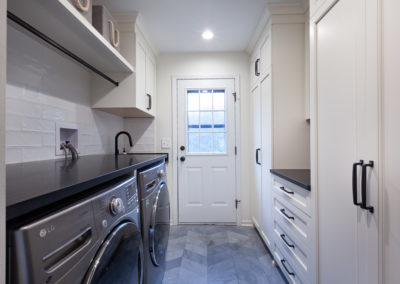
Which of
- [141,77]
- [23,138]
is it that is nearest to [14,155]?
[23,138]

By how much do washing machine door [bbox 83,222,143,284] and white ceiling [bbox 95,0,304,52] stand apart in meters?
1.81

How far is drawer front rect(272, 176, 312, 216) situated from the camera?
1161mm

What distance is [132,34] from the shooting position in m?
1.81

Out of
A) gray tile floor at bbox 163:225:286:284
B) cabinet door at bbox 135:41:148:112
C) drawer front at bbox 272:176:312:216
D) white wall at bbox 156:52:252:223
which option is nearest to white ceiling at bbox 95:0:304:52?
white wall at bbox 156:52:252:223

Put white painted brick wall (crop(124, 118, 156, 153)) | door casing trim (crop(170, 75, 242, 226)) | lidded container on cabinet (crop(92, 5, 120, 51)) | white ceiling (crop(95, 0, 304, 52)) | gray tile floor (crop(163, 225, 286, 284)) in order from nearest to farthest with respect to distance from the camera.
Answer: lidded container on cabinet (crop(92, 5, 120, 51)), gray tile floor (crop(163, 225, 286, 284)), white ceiling (crop(95, 0, 304, 52)), white painted brick wall (crop(124, 118, 156, 153)), door casing trim (crop(170, 75, 242, 226))

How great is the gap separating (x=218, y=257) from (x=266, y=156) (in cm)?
108

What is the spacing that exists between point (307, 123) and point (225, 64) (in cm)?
134

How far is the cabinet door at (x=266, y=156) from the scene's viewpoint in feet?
5.89

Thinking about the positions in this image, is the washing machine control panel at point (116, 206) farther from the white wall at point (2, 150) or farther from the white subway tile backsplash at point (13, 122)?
the white subway tile backsplash at point (13, 122)

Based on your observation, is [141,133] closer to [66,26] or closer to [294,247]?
[66,26]

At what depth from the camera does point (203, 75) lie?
254cm

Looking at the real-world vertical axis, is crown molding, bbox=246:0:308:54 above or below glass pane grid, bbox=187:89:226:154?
above

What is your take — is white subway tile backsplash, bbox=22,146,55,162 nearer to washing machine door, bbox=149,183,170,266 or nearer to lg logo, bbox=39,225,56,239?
washing machine door, bbox=149,183,170,266

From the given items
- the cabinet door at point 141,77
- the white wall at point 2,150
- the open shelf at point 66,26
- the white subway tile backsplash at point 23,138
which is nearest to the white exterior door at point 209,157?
the cabinet door at point 141,77
